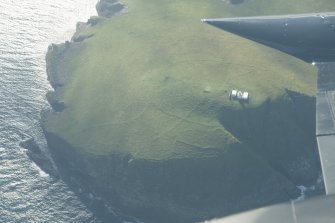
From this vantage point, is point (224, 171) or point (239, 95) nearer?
point (224, 171)

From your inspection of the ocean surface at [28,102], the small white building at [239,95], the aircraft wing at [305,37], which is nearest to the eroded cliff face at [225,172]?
the small white building at [239,95]

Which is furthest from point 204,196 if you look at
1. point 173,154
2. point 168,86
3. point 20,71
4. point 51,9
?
point 51,9

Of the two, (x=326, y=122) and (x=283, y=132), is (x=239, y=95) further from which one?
(x=326, y=122)

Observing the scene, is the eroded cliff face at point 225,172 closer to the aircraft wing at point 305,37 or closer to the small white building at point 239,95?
the small white building at point 239,95

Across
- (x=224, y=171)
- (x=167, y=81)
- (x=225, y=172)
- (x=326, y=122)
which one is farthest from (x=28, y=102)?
(x=326, y=122)

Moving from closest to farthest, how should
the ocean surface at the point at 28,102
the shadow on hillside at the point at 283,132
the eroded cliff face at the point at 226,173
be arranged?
the eroded cliff face at the point at 226,173 → the ocean surface at the point at 28,102 → the shadow on hillside at the point at 283,132

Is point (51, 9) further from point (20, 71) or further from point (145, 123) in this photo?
point (145, 123)
